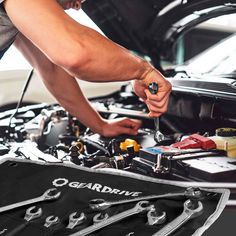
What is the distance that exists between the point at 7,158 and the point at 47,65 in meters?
0.63

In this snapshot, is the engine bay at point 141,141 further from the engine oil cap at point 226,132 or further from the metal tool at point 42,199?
the metal tool at point 42,199

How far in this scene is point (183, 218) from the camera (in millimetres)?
907

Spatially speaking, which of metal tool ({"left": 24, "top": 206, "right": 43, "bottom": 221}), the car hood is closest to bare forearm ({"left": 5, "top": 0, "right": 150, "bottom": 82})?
metal tool ({"left": 24, "top": 206, "right": 43, "bottom": 221})

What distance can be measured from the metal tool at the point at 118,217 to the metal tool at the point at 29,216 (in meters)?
0.13

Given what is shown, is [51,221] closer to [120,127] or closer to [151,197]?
[151,197]

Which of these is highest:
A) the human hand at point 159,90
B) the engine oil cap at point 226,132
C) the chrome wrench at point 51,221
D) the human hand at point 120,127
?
the human hand at point 159,90

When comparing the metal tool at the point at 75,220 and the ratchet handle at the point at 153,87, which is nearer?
the metal tool at the point at 75,220

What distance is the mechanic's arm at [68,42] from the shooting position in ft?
3.31

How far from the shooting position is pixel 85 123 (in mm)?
1735

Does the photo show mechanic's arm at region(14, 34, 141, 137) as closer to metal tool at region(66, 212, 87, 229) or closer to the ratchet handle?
the ratchet handle

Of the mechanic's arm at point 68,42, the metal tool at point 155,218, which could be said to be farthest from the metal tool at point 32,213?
the mechanic's arm at point 68,42

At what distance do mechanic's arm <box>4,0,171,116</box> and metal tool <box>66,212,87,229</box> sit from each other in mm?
370

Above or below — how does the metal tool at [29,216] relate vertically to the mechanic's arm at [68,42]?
below

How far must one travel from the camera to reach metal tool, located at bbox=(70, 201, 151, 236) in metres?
0.89
